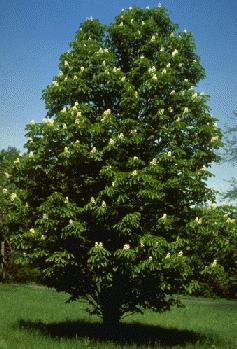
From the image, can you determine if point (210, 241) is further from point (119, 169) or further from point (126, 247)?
point (119, 169)

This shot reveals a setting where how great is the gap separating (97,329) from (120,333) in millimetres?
1516

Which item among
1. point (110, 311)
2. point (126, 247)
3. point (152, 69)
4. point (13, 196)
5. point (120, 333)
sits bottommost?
point (120, 333)

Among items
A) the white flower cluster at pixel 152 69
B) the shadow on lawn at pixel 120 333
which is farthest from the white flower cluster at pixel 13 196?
the white flower cluster at pixel 152 69

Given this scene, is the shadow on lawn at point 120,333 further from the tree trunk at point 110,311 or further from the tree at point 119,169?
the tree at point 119,169

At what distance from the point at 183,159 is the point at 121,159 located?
2.32 meters

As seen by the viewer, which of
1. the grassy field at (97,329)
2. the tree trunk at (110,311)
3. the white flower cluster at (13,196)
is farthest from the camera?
the tree trunk at (110,311)

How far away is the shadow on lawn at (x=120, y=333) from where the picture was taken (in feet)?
57.6

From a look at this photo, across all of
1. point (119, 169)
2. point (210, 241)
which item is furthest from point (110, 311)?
point (119, 169)

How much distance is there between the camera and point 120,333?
1866cm

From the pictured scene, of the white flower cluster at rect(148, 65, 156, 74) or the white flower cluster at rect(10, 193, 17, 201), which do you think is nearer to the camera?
the white flower cluster at rect(10, 193, 17, 201)

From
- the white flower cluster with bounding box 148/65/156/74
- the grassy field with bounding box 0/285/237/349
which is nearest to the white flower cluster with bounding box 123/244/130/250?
the grassy field with bounding box 0/285/237/349

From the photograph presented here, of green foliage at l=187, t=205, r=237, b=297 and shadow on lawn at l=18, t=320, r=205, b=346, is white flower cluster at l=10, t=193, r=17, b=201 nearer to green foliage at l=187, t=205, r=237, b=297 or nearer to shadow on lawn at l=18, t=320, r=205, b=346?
shadow on lawn at l=18, t=320, r=205, b=346

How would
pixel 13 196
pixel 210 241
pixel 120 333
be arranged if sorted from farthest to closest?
pixel 120 333 < pixel 13 196 < pixel 210 241

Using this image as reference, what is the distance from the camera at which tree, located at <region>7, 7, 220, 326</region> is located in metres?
15.5
